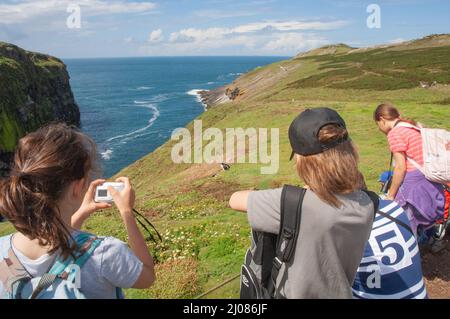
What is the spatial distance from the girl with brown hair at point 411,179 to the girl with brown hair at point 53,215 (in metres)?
4.72

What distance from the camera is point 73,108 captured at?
9631 centimetres

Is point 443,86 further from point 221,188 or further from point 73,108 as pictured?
point 73,108

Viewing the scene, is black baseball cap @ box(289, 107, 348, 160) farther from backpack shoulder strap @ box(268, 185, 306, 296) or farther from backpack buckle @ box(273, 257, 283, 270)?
backpack buckle @ box(273, 257, 283, 270)

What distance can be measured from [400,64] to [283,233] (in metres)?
70.4

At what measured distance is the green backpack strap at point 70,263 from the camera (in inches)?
104

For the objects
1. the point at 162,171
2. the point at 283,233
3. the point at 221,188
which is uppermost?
the point at 283,233

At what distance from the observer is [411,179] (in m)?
6.31

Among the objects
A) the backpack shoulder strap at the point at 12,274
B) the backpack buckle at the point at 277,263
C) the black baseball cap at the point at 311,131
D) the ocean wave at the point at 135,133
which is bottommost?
the ocean wave at the point at 135,133

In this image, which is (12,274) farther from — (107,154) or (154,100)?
(154,100)

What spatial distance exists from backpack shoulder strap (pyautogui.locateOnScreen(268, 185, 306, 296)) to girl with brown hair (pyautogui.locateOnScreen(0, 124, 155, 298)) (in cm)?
113

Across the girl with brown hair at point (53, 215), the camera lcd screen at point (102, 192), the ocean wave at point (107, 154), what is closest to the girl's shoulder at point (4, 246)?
the girl with brown hair at point (53, 215)

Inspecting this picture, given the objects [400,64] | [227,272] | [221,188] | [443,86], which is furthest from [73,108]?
[227,272]

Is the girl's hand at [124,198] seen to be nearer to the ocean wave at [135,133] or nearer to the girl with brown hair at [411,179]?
the girl with brown hair at [411,179]

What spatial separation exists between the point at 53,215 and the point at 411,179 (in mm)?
5559
